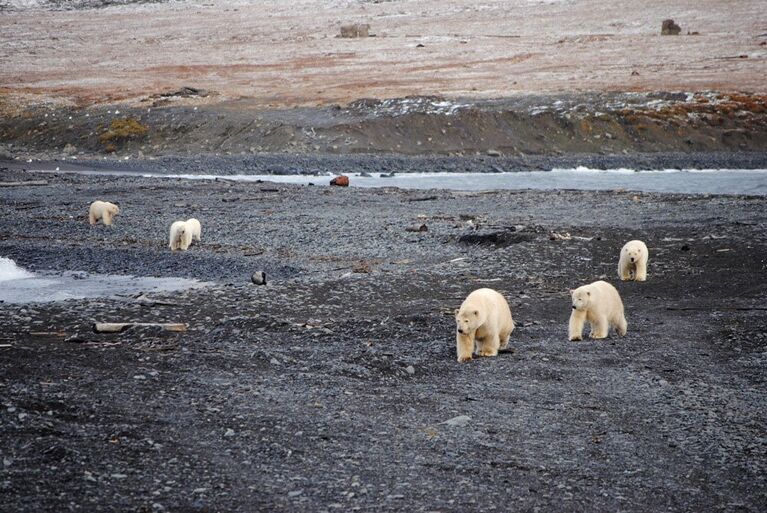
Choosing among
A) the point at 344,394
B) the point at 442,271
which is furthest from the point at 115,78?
the point at 344,394

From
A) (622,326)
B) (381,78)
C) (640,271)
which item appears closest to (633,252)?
(640,271)

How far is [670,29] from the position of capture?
64.5m

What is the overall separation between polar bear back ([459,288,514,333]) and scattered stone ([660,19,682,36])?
59.5 metres

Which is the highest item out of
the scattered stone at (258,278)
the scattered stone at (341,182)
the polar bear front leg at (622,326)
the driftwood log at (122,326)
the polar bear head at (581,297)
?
the polar bear head at (581,297)

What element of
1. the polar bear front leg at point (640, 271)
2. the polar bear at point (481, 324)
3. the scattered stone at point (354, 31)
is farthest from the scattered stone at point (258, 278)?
the scattered stone at point (354, 31)

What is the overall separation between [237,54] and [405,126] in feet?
113

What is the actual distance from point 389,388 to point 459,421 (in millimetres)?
1003

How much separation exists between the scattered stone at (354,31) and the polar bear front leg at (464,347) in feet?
206

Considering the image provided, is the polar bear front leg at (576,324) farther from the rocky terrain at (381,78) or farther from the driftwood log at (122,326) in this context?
the rocky terrain at (381,78)

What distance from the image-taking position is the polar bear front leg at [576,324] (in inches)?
382

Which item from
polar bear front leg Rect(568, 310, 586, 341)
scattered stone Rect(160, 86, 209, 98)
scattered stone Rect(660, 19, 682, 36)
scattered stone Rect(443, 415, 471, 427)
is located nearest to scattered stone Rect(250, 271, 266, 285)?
polar bear front leg Rect(568, 310, 586, 341)

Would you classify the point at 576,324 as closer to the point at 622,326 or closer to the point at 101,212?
the point at 622,326

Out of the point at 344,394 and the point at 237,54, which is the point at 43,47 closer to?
the point at 237,54

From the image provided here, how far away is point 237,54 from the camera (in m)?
67.6
